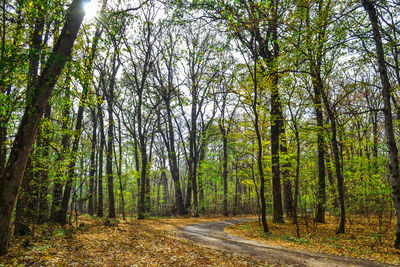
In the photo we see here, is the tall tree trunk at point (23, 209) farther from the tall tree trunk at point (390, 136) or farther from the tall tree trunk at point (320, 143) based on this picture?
the tall tree trunk at point (390, 136)

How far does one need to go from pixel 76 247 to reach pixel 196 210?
44.3 feet

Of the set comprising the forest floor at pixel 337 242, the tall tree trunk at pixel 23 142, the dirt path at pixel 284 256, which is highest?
the tall tree trunk at pixel 23 142

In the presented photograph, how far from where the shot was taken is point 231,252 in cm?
664

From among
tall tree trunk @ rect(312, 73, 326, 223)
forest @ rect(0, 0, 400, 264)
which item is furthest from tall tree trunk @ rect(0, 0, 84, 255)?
tall tree trunk @ rect(312, 73, 326, 223)

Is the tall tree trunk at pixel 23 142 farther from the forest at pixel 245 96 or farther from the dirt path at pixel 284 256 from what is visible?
the dirt path at pixel 284 256

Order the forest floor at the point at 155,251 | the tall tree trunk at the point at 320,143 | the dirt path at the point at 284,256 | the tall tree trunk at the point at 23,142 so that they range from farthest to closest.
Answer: the tall tree trunk at the point at 320,143, the dirt path at the point at 284,256, the forest floor at the point at 155,251, the tall tree trunk at the point at 23,142

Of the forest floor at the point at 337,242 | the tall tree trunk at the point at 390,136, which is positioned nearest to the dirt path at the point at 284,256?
the forest floor at the point at 337,242

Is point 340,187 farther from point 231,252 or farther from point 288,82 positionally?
point 231,252

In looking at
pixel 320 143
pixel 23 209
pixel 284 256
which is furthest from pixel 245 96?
pixel 23 209

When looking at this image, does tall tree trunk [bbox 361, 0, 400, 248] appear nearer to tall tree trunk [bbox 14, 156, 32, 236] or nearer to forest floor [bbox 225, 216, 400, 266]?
forest floor [bbox 225, 216, 400, 266]

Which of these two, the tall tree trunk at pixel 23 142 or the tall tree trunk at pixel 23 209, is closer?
the tall tree trunk at pixel 23 142

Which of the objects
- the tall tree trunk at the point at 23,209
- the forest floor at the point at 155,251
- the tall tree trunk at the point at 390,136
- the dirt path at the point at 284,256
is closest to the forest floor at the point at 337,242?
the forest floor at the point at 155,251

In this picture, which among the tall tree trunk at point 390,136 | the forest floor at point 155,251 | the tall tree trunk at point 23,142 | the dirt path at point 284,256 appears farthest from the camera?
the tall tree trunk at point 390,136

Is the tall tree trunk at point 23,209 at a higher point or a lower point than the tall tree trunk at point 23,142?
lower
